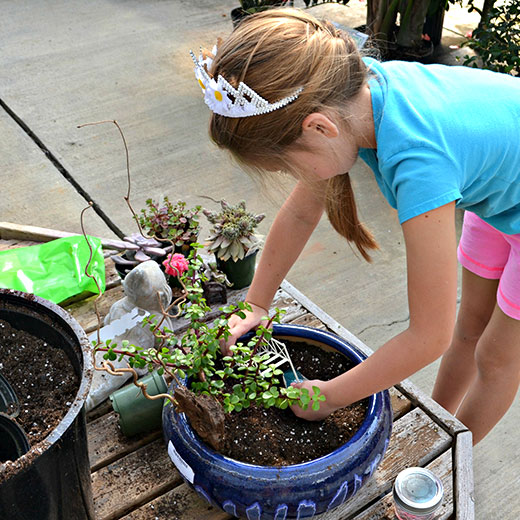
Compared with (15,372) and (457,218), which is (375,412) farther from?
(457,218)

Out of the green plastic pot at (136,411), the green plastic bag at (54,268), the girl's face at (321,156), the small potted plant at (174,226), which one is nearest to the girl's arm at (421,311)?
the girl's face at (321,156)

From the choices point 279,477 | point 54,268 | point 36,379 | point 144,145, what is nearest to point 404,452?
point 279,477

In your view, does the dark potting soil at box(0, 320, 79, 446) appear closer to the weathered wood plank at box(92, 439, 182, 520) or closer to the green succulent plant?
the weathered wood plank at box(92, 439, 182, 520)

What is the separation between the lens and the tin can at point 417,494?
111cm

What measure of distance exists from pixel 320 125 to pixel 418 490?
668mm

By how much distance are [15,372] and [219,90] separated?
602 mm

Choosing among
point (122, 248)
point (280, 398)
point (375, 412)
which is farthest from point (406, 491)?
point (122, 248)

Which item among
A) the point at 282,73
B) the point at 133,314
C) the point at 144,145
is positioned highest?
the point at 282,73

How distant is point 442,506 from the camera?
46.8 inches

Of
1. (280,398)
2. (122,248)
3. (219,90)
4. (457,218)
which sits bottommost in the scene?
(457,218)

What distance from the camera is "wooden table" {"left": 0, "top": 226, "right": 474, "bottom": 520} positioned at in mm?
1173

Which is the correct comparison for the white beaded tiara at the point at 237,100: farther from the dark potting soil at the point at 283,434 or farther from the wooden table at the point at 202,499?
the wooden table at the point at 202,499

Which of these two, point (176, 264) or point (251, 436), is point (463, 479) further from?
point (176, 264)

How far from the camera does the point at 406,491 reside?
3.72ft
